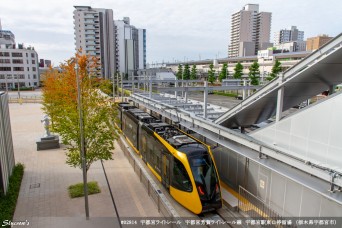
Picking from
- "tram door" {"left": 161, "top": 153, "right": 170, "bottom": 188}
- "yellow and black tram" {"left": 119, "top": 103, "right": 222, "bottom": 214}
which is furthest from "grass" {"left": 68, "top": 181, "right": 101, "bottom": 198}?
"tram door" {"left": 161, "top": 153, "right": 170, "bottom": 188}

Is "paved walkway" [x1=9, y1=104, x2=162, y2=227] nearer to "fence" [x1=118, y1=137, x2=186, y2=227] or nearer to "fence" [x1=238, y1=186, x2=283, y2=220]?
"fence" [x1=118, y1=137, x2=186, y2=227]

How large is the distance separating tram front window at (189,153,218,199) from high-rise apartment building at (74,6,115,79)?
247ft

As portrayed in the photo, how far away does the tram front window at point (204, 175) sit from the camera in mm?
9648

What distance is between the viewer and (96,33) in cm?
8381

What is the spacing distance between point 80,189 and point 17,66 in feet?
245

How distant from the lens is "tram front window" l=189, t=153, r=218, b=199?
965 centimetres

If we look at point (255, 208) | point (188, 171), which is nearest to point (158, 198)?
point (188, 171)

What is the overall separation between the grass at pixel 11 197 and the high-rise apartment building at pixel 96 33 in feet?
230

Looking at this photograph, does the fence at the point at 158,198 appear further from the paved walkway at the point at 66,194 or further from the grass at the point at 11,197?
the grass at the point at 11,197

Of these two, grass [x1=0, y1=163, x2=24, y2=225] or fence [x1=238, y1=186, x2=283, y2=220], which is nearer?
fence [x1=238, y1=186, x2=283, y2=220]

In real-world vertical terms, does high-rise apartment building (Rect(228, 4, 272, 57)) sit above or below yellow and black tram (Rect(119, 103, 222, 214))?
above

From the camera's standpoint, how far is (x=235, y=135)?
11008 mm

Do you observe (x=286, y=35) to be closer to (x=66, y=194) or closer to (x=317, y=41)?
(x=317, y=41)

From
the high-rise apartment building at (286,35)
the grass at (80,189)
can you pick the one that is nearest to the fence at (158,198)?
the grass at (80,189)
